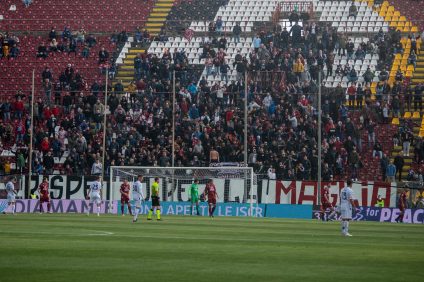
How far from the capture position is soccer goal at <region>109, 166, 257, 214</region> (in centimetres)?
5775

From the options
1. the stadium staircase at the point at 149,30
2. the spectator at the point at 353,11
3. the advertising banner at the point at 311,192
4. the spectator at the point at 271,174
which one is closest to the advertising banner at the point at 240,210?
the advertising banner at the point at 311,192

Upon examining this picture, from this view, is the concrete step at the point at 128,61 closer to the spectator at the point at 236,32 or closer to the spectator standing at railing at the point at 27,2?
the spectator at the point at 236,32

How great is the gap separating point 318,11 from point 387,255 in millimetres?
50520

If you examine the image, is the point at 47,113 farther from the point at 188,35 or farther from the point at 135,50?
the point at 188,35

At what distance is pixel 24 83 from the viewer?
70.8 m

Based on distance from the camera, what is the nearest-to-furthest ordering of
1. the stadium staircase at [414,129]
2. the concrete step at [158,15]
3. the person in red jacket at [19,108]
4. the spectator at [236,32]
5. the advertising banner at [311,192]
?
the advertising banner at [311,192]
the stadium staircase at [414,129]
the person in red jacket at [19,108]
the spectator at [236,32]
the concrete step at [158,15]

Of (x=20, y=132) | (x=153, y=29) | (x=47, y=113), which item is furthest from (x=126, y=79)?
(x=20, y=132)

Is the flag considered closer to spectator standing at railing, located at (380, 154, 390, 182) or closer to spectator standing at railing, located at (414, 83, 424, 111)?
spectator standing at railing, located at (414, 83, 424, 111)

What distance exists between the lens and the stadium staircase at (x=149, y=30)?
2830 inches

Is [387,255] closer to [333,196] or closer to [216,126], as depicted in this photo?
[333,196]

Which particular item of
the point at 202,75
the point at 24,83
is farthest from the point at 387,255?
the point at 24,83

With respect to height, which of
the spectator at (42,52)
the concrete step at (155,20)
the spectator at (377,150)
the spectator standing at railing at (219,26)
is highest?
the concrete step at (155,20)

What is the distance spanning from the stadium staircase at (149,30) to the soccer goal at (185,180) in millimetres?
11934

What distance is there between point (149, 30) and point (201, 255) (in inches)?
2136
